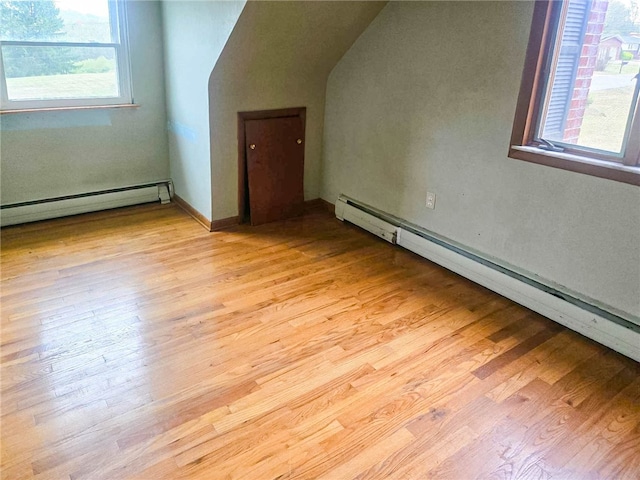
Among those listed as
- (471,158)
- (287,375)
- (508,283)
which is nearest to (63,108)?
(287,375)

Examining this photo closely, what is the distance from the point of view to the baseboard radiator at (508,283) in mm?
2404

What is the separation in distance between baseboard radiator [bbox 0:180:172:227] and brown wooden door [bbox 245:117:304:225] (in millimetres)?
885

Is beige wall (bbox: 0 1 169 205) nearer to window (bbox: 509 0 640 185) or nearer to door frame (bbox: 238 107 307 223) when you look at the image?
door frame (bbox: 238 107 307 223)

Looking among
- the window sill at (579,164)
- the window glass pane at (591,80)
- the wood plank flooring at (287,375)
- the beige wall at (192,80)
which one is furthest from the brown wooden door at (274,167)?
the window glass pane at (591,80)

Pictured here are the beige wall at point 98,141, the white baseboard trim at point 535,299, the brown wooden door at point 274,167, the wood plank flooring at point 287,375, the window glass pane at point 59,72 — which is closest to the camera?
the wood plank flooring at point 287,375

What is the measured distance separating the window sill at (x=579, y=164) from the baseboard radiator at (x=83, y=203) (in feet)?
9.10

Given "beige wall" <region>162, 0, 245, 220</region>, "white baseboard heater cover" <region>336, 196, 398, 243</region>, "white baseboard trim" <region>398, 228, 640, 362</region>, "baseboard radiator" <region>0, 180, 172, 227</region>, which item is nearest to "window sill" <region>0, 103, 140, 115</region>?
"beige wall" <region>162, 0, 245, 220</region>

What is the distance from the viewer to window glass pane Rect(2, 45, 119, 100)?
3289 millimetres

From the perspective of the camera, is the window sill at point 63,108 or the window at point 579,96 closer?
the window at point 579,96

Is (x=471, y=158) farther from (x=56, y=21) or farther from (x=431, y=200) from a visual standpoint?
(x=56, y=21)

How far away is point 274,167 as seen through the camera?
12.5ft

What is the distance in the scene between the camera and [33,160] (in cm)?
353

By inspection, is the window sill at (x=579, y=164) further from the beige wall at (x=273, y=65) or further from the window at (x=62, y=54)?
the window at (x=62, y=54)

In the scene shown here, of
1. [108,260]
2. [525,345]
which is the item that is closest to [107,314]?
[108,260]
